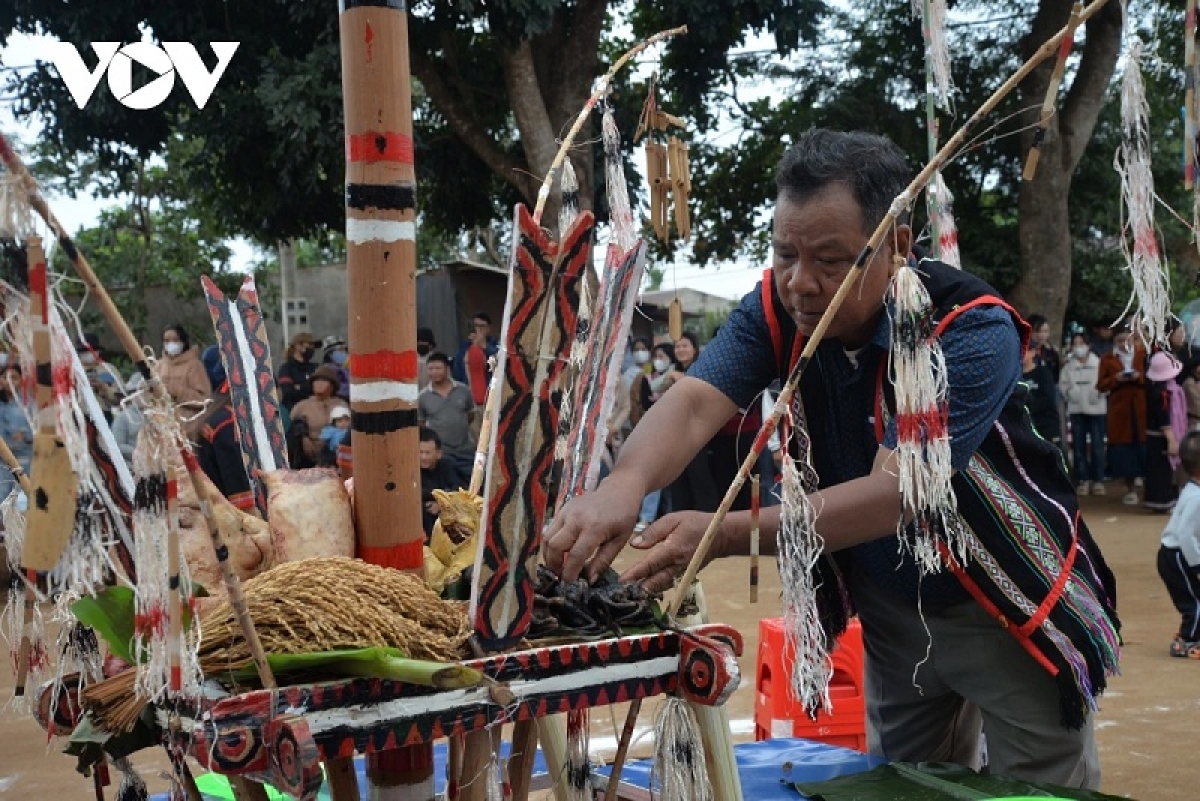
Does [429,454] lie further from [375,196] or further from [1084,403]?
[1084,403]

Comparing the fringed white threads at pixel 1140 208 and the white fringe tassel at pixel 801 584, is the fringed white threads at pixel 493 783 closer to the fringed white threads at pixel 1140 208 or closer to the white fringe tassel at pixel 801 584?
the white fringe tassel at pixel 801 584

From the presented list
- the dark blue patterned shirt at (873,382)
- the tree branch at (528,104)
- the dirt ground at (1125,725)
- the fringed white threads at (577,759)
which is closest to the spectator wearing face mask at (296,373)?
the tree branch at (528,104)

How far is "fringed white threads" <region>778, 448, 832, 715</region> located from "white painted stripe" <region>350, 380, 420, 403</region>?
63 centimetres

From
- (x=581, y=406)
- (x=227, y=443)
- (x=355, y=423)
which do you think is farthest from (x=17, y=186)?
(x=227, y=443)

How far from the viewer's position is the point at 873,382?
2.34m

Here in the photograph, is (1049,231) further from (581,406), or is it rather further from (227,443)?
(581,406)

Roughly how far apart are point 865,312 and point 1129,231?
481mm

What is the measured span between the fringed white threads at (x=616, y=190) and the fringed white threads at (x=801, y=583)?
756mm

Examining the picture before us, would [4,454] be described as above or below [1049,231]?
below

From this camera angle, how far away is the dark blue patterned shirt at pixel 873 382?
2.10 metres

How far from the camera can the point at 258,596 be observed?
1.76 meters

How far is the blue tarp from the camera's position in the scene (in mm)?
3164

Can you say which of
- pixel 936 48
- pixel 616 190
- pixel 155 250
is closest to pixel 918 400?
pixel 616 190

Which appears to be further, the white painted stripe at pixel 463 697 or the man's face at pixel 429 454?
the man's face at pixel 429 454
